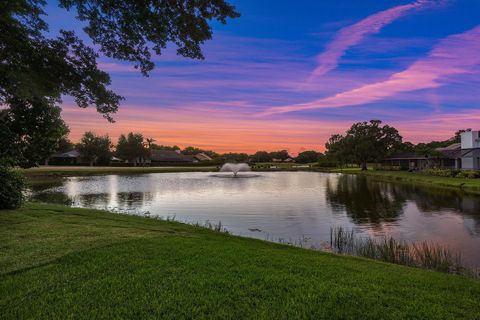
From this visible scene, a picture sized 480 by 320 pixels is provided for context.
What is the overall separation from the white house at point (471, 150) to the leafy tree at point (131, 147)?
239ft

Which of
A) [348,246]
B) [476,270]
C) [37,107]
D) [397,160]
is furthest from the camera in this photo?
[397,160]

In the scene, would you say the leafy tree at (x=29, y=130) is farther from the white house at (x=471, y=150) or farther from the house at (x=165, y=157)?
the house at (x=165, y=157)

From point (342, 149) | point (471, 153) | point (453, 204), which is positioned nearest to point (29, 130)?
point (453, 204)

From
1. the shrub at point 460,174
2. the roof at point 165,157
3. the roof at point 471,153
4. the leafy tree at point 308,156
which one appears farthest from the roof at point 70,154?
the leafy tree at point 308,156

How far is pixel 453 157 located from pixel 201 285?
214ft

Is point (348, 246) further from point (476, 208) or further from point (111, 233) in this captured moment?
point (476, 208)

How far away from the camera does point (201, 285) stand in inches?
210

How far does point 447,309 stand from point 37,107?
12086 millimetres

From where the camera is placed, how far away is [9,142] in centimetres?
989

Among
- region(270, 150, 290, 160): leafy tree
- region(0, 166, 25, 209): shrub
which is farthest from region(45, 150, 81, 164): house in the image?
region(270, 150, 290, 160): leafy tree

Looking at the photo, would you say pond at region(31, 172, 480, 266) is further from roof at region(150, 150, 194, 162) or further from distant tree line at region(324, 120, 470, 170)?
roof at region(150, 150, 194, 162)

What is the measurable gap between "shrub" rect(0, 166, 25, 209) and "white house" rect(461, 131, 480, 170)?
58.8 metres

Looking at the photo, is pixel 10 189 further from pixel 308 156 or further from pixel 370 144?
pixel 308 156

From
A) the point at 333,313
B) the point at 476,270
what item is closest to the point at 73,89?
the point at 333,313
